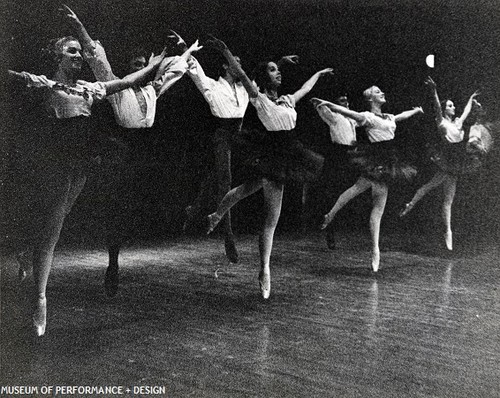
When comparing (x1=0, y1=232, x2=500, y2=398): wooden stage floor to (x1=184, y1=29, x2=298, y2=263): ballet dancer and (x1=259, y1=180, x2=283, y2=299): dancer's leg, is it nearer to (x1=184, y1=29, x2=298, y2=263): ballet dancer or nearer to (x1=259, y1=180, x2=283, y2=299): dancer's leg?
(x1=259, y1=180, x2=283, y2=299): dancer's leg

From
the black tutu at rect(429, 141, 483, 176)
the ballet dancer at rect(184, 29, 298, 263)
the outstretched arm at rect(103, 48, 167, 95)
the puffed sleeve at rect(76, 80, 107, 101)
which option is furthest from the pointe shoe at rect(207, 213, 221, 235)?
the black tutu at rect(429, 141, 483, 176)

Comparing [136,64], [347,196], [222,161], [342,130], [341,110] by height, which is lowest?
[347,196]

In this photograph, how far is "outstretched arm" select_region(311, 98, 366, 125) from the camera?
4.03 meters

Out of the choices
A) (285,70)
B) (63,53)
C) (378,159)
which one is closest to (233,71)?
(285,70)

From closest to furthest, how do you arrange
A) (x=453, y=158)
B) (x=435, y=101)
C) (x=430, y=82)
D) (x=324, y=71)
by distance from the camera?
(x=324, y=71), (x=430, y=82), (x=435, y=101), (x=453, y=158)

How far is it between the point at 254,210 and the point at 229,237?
0.78ft

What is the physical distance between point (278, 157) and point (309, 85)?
1.96 ft

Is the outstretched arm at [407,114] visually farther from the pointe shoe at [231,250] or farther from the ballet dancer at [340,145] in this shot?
the pointe shoe at [231,250]

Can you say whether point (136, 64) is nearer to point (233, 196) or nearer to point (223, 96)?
point (223, 96)

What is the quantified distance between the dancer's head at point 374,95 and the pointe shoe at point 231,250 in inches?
54.0

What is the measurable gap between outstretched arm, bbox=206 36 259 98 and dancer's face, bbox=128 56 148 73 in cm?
41

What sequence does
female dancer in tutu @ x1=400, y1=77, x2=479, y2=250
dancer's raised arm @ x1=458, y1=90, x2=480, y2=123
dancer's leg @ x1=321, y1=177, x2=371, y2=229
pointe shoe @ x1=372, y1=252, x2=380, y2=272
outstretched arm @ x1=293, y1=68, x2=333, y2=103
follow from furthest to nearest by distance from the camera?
female dancer in tutu @ x1=400, y1=77, x2=479, y2=250 < dancer's raised arm @ x1=458, y1=90, x2=480, y2=123 < dancer's leg @ x1=321, y1=177, x2=371, y2=229 < pointe shoe @ x1=372, y1=252, x2=380, y2=272 < outstretched arm @ x1=293, y1=68, x2=333, y2=103

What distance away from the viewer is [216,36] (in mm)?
3361

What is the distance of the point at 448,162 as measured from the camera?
503 centimetres
